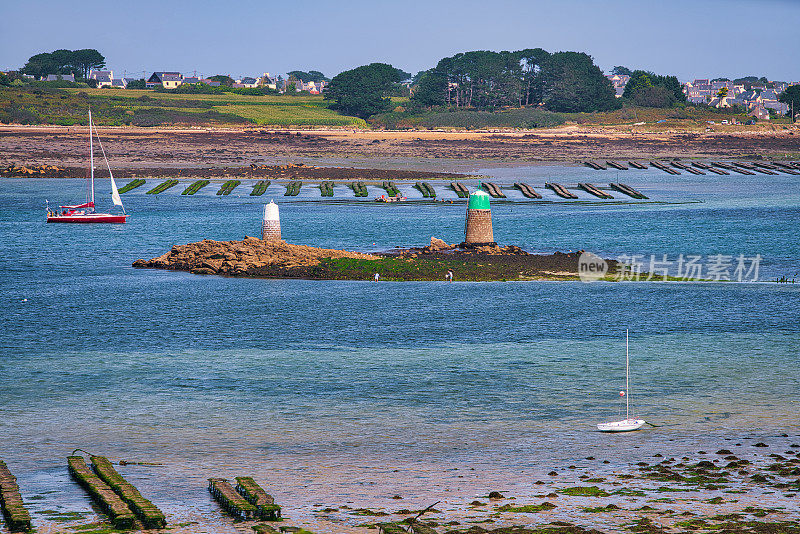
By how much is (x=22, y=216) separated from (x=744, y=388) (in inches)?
2489

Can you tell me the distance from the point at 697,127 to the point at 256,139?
8839 cm

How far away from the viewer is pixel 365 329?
122ft

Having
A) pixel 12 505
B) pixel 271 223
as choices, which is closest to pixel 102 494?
pixel 12 505

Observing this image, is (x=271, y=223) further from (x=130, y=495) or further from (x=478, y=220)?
(x=130, y=495)

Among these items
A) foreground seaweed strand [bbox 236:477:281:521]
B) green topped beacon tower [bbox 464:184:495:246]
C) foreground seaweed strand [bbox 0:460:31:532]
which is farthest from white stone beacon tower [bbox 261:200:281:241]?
foreground seaweed strand [bbox 236:477:281:521]

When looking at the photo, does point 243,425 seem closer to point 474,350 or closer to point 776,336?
point 474,350

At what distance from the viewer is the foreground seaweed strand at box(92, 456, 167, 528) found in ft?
56.3

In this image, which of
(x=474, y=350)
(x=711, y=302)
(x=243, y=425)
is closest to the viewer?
(x=243, y=425)

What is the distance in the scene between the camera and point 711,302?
43094 millimetres

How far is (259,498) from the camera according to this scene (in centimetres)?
1811

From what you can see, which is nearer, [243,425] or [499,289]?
[243,425]

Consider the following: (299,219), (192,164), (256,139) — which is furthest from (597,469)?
(256,139)

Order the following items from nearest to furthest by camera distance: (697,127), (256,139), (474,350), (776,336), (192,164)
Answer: (474,350) → (776,336) → (192,164) → (256,139) → (697,127)

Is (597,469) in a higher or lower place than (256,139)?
lower
